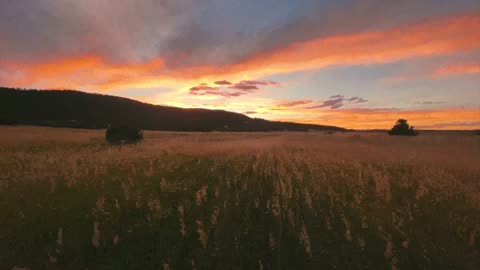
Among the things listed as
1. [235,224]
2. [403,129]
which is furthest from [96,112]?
[235,224]

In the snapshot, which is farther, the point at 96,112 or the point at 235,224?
the point at 96,112

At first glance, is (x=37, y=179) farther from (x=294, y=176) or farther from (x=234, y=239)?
(x=294, y=176)

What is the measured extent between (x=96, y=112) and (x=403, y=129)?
10055 centimetres

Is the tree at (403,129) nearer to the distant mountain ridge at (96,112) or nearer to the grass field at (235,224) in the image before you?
the grass field at (235,224)

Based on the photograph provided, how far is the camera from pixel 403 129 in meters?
46.2

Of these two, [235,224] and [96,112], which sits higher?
[96,112]

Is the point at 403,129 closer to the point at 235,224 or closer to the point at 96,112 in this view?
the point at 235,224

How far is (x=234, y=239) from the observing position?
5.27 meters

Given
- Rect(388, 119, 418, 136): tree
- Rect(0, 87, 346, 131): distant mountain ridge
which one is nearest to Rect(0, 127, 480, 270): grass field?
Rect(388, 119, 418, 136): tree

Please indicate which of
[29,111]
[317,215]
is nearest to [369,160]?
[317,215]

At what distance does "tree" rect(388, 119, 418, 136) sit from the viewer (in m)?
45.6

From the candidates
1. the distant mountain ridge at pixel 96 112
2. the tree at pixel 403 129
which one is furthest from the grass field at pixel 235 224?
the distant mountain ridge at pixel 96 112

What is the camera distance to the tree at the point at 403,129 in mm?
45625

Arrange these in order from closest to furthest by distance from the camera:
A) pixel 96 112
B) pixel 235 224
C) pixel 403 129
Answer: pixel 235 224 → pixel 403 129 → pixel 96 112
